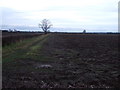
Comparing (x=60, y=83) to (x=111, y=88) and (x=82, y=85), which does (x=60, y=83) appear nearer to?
(x=82, y=85)

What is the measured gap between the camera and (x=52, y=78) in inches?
371

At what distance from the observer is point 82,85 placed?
26.9 ft

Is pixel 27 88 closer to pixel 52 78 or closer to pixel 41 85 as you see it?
pixel 41 85

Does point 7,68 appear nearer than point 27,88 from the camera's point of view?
No

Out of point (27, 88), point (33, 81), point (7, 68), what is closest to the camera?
point (27, 88)

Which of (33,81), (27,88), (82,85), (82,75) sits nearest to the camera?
(27,88)

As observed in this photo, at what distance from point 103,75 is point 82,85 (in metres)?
2.45

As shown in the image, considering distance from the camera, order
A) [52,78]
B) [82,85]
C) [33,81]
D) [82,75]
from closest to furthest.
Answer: [82,85], [33,81], [52,78], [82,75]

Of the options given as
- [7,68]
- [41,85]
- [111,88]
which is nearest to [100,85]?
[111,88]

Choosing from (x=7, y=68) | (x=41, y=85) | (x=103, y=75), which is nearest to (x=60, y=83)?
(x=41, y=85)

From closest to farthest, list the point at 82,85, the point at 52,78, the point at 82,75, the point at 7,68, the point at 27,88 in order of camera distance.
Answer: the point at 27,88 < the point at 82,85 < the point at 52,78 < the point at 82,75 < the point at 7,68

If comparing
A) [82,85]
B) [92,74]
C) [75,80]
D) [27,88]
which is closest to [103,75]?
[92,74]

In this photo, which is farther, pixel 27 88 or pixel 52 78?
pixel 52 78

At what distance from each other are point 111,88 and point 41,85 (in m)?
2.22
